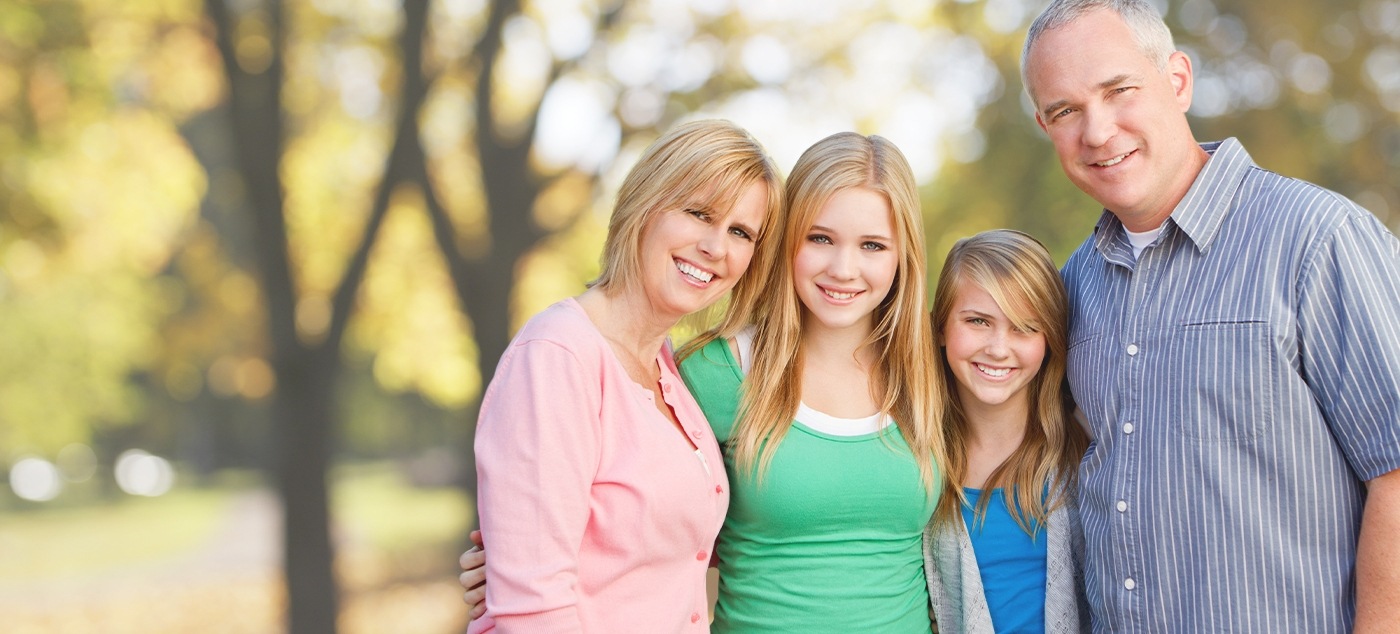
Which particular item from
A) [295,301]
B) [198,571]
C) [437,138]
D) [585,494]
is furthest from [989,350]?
[198,571]

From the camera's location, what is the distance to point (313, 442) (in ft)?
24.4

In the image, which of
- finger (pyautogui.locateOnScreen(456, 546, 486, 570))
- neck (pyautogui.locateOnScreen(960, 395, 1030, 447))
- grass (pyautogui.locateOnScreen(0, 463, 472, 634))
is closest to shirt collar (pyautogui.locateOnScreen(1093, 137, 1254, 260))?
neck (pyautogui.locateOnScreen(960, 395, 1030, 447))

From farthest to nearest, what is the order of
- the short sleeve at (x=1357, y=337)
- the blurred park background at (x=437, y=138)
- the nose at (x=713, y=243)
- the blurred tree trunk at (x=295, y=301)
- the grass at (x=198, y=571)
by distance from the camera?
the grass at (x=198, y=571) < the blurred park background at (x=437, y=138) < the blurred tree trunk at (x=295, y=301) < the nose at (x=713, y=243) < the short sleeve at (x=1357, y=337)

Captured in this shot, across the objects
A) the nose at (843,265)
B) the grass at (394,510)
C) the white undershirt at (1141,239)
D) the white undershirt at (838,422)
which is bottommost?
the white undershirt at (838,422)

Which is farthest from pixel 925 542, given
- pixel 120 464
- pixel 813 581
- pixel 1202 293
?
pixel 120 464

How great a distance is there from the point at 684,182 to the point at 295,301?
524cm

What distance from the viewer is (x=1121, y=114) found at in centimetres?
265

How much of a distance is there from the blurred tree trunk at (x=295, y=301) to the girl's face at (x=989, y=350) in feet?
16.9

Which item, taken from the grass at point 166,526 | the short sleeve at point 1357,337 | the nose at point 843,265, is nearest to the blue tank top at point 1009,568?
the nose at point 843,265

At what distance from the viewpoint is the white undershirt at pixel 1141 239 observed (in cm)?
272

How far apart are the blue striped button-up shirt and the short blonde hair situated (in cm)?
101

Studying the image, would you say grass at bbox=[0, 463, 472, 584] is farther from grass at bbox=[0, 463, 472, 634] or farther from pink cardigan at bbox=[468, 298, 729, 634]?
pink cardigan at bbox=[468, 298, 729, 634]

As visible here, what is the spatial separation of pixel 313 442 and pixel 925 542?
17.8 ft

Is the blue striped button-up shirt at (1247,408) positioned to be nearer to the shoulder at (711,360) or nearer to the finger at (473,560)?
the shoulder at (711,360)
